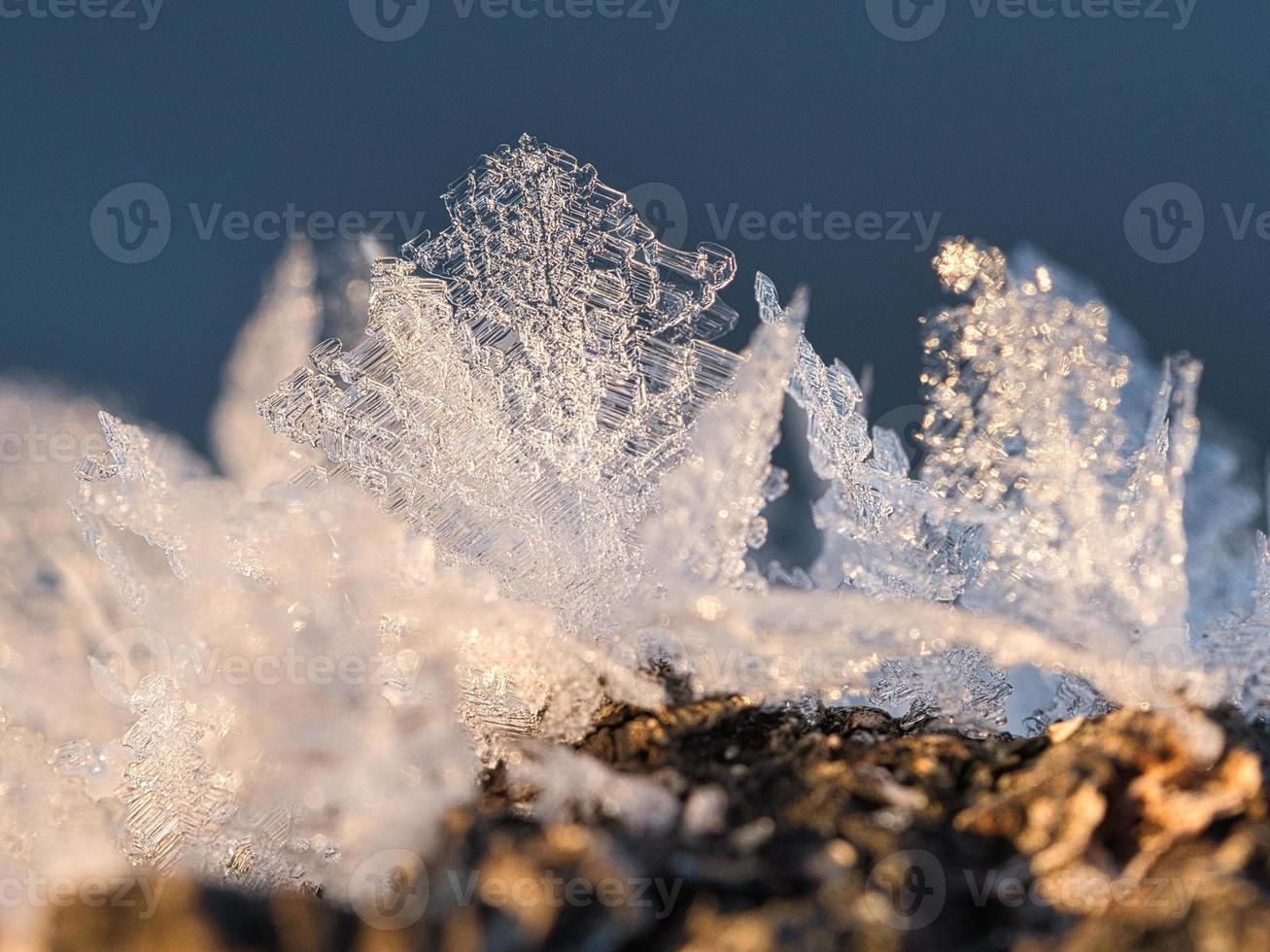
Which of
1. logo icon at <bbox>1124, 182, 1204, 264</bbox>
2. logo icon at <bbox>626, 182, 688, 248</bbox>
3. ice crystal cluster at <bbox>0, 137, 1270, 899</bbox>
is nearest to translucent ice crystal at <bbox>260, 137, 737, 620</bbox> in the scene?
ice crystal cluster at <bbox>0, 137, 1270, 899</bbox>

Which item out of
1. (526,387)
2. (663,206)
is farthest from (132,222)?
(526,387)

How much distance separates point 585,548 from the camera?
542mm

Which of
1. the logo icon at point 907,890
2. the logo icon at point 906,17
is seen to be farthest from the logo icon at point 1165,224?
the logo icon at point 907,890

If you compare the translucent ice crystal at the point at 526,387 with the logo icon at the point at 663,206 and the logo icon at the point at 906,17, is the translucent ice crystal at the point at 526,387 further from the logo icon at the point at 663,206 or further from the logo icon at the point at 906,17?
the logo icon at the point at 906,17

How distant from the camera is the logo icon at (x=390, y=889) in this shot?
347mm

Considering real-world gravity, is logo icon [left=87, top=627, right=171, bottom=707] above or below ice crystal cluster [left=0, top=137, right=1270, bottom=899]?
below

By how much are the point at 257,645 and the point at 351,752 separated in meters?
0.08

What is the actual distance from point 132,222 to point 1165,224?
1045 mm

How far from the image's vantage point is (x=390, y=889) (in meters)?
0.36

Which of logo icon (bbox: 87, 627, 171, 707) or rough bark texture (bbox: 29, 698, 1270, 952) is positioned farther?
logo icon (bbox: 87, 627, 171, 707)

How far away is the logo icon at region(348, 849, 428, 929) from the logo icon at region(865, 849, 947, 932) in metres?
0.14

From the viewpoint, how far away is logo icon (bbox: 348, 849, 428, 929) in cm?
35

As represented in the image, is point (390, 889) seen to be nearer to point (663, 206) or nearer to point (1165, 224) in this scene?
point (663, 206)

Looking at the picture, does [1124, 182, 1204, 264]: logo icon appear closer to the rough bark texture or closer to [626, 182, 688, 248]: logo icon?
[626, 182, 688, 248]: logo icon
